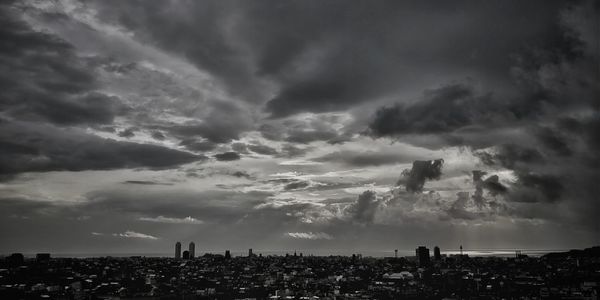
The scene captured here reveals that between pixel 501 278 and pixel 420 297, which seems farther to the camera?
pixel 501 278

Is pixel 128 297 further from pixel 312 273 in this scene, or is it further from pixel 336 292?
pixel 312 273

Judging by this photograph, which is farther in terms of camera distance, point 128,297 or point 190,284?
point 190,284

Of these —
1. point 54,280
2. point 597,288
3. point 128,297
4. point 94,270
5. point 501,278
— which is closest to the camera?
point 597,288

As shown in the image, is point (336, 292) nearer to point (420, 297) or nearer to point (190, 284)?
point (420, 297)

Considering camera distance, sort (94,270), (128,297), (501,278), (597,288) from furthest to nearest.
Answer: (94,270), (501,278), (128,297), (597,288)

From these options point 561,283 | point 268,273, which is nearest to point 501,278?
point 561,283

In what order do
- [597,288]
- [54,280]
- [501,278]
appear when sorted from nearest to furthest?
[597,288] → [54,280] → [501,278]

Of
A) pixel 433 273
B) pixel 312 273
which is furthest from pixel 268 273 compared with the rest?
pixel 433 273
